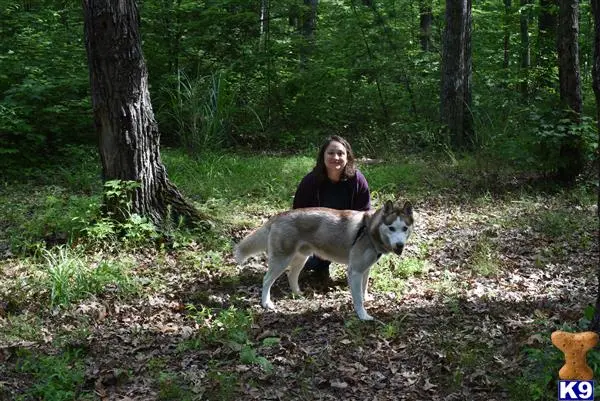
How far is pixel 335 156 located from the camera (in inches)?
262

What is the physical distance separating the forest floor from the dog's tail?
0.47 metres

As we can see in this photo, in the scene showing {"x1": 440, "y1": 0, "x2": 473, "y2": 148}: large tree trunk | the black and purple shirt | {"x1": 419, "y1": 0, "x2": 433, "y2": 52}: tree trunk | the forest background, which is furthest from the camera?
{"x1": 419, "y1": 0, "x2": 433, "y2": 52}: tree trunk

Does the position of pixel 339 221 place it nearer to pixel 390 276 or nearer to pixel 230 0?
pixel 390 276

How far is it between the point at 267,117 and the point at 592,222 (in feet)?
32.8

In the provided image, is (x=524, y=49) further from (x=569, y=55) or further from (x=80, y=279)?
(x=80, y=279)

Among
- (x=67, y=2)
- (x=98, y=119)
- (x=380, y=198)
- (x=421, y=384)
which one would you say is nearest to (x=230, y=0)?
(x=67, y=2)

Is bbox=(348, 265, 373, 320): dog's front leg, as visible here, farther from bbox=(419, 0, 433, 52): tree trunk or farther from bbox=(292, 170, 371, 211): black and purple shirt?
bbox=(419, 0, 433, 52): tree trunk

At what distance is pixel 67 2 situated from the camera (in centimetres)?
1669

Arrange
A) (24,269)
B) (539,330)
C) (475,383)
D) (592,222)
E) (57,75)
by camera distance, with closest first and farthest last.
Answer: (475,383)
(539,330)
(24,269)
(592,222)
(57,75)

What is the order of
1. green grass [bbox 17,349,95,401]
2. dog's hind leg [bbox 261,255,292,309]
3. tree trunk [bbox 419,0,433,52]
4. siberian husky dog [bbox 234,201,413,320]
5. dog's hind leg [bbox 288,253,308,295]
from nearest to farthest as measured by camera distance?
green grass [bbox 17,349,95,401], siberian husky dog [bbox 234,201,413,320], dog's hind leg [bbox 261,255,292,309], dog's hind leg [bbox 288,253,308,295], tree trunk [bbox 419,0,433,52]

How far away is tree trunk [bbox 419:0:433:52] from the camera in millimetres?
18766

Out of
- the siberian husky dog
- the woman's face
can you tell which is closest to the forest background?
the siberian husky dog

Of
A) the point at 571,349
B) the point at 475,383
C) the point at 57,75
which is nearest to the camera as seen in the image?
the point at 571,349

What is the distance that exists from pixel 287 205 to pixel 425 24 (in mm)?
13876
